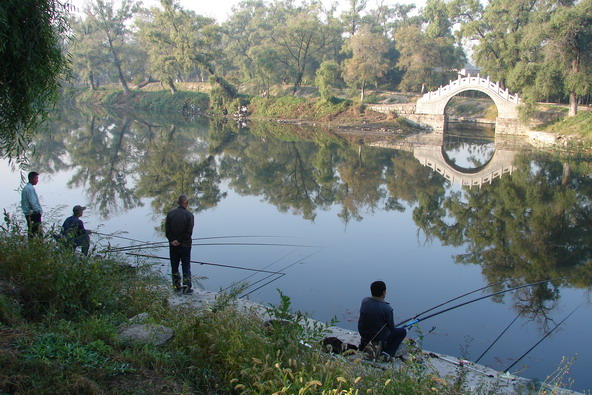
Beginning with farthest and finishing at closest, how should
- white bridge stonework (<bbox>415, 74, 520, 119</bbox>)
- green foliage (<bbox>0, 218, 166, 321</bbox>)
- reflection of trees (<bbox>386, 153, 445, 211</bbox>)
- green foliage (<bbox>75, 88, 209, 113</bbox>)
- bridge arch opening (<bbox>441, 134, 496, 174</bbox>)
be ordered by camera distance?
green foliage (<bbox>75, 88, 209, 113</bbox>)
white bridge stonework (<bbox>415, 74, 520, 119</bbox>)
bridge arch opening (<bbox>441, 134, 496, 174</bbox>)
reflection of trees (<bbox>386, 153, 445, 211</bbox>)
green foliage (<bbox>0, 218, 166, 321</bbox>)

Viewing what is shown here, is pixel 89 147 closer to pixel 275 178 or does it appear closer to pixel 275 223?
pixel 275 178

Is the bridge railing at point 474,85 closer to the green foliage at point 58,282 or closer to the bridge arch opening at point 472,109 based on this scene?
the bridge arch opening at point 472,109

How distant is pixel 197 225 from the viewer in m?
12.5

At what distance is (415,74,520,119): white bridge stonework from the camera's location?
35312 mm

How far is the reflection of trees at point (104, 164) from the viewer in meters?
14.7

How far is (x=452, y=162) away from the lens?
79.0 ft

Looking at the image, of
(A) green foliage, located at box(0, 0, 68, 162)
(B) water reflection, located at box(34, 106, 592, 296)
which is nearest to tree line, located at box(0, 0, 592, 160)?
(A) green foliage, located at box(0, 0, 68, 162)

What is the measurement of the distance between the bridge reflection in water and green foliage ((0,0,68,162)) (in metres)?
15.8

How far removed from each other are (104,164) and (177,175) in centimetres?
396

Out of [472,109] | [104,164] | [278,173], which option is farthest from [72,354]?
[472,109]

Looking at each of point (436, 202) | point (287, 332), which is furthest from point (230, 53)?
point (287, 332)

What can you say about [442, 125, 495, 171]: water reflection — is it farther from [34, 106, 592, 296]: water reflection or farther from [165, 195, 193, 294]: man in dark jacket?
[165, 195, 193, 294]: man in dark jacket

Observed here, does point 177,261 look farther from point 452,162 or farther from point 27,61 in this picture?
point 452,162

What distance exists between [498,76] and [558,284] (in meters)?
32.7
